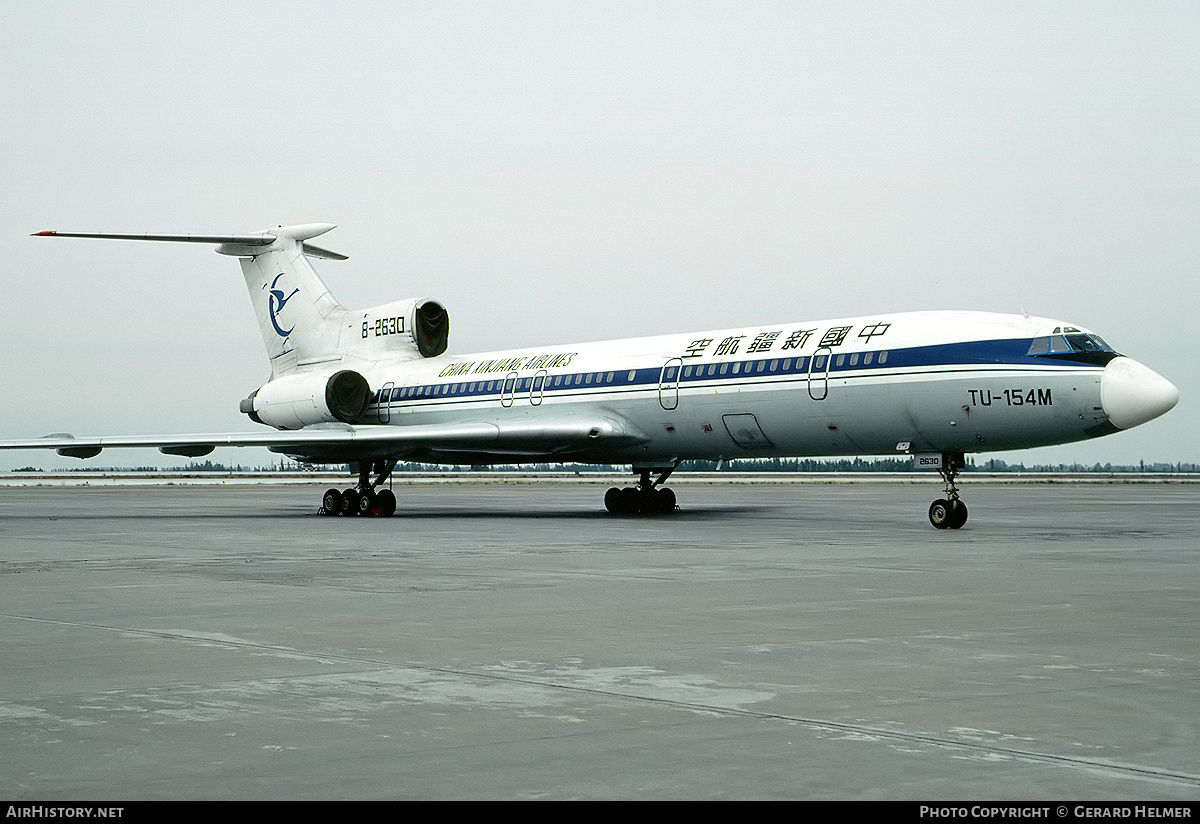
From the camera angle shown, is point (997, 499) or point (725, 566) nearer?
point (725, 566)

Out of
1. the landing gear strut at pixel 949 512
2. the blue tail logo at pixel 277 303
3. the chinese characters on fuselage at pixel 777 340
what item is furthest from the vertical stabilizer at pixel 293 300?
the landing gear strut at pixel 949 512

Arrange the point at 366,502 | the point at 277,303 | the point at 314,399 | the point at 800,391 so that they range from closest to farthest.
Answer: the point at 800,391
the point at 366,502
the point at 314,399
the point at 277,303

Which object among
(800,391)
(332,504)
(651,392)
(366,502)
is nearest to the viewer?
(800,391)

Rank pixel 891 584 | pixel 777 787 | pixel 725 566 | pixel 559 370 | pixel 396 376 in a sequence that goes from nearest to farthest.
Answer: pixel 777 787
pixel 891 584
pixel 725 566
pixel 559 370
pixel 396 376

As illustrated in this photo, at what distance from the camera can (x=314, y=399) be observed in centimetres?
3225

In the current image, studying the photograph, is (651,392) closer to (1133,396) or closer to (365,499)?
(365,499)

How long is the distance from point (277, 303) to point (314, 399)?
157 inches

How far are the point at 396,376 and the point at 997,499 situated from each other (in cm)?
1726

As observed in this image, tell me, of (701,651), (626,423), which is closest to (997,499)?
(626,423)

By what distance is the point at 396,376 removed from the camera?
1303 inches

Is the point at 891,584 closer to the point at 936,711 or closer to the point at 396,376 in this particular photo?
the point at 936,711

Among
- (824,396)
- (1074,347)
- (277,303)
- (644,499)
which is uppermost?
(277,303)

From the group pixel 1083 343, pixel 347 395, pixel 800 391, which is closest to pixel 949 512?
pixel 1083 343

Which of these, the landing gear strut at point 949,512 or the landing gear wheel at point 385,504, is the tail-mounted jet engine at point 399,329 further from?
the landing gear strut at point 949,512
